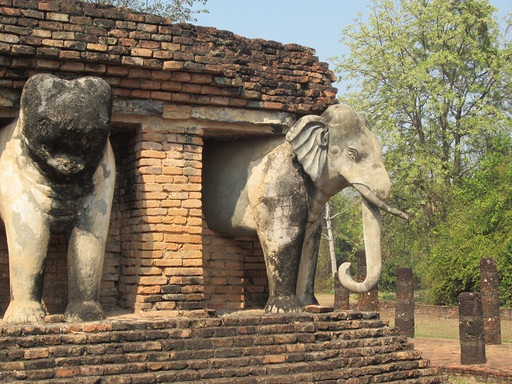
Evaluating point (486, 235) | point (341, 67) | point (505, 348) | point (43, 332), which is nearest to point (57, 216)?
point (43, 332)

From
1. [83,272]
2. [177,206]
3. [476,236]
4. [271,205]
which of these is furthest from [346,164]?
[476,236]

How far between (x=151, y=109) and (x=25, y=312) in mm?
2295

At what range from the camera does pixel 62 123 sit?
7.61 metres

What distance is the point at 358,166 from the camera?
9227 millimetres

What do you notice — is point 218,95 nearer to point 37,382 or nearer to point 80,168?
point 80,168

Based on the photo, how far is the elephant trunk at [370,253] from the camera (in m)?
9.08

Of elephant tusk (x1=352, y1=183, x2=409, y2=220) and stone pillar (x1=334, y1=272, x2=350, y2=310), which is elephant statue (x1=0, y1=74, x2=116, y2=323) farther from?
stone pillar (x1=334, y1=272, x2=350, y2=310)

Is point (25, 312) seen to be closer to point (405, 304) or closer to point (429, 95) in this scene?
point (405, 304)

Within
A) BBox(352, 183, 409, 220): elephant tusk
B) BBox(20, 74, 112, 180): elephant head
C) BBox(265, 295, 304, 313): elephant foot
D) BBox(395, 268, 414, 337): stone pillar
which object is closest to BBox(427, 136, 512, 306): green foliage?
BBox(395, 268, 414, 337): stone pillar

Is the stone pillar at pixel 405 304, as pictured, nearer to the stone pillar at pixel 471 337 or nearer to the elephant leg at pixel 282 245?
the stone pillar at pixel 471 337

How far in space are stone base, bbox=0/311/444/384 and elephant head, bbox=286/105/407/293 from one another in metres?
0.75

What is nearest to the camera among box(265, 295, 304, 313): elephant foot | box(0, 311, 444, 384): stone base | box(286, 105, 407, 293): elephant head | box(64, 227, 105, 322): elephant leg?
box(0, 311, 444, 384): stone base

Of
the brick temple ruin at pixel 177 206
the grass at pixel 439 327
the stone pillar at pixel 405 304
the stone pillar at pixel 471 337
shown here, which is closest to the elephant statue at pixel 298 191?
the brick temple ruin at pixel 177 206

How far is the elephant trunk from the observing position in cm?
908
